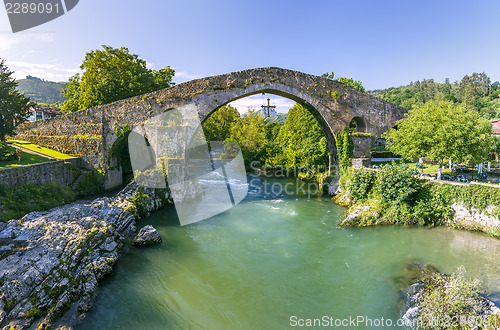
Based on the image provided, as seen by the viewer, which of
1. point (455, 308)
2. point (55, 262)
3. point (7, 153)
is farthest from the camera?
point (7, 153)

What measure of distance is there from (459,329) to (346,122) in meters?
16.0

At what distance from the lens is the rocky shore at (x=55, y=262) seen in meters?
6.50

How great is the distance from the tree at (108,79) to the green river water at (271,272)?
584 inches

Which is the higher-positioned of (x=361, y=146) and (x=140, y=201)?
(x=361, y=146)

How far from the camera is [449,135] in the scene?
12812 millimetres

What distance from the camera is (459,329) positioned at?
6.14 metres

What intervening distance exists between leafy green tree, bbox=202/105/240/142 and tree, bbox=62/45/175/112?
58.3 ft

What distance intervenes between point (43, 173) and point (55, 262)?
9587 mm

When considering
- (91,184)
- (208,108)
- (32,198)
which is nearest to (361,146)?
(208,108)

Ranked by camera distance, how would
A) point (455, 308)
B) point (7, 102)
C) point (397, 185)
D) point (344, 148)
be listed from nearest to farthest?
point (455, 308), point (397, 185), point (7, 102), point (344, 148)

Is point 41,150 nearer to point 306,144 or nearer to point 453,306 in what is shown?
point 306,144

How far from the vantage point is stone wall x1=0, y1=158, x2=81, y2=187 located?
1276 cm

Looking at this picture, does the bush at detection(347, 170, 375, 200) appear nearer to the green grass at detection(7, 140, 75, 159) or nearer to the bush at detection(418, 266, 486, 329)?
the bush at detection(418, 266, 486, 329)

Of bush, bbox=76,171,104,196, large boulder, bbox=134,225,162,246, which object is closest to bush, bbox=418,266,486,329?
large boulder, bbox=134,225,162,246
